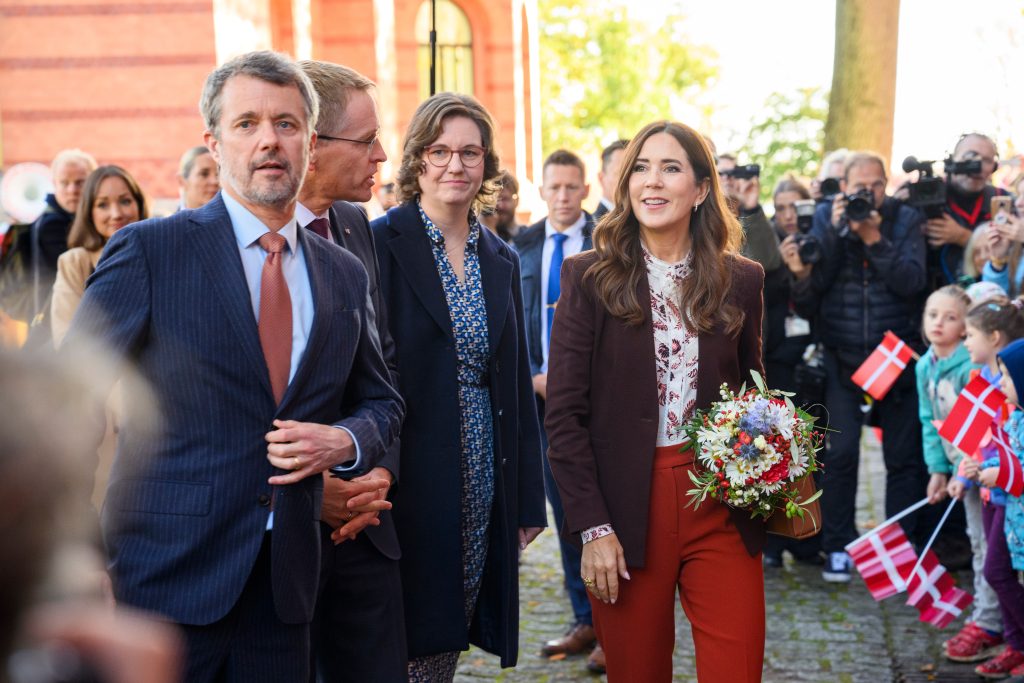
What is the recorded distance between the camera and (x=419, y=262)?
4418 mm

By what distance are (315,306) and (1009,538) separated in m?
3.85

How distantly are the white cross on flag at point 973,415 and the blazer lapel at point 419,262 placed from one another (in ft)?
9.23

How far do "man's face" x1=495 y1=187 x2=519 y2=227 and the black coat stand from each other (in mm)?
4046

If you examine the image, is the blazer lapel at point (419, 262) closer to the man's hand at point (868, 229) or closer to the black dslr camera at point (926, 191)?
the man's hand at point (868, 229)

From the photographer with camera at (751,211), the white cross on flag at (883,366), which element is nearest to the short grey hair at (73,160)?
the photographer with camera at (751,211)

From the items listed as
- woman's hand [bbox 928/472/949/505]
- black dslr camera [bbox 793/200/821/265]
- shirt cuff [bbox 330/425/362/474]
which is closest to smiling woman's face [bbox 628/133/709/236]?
shirt cuff [bbox 330/425/362/474]

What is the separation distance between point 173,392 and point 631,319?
1605 millimetres

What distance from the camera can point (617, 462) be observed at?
4012 mm

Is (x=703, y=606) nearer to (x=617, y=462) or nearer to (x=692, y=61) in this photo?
(x=617, y=462)

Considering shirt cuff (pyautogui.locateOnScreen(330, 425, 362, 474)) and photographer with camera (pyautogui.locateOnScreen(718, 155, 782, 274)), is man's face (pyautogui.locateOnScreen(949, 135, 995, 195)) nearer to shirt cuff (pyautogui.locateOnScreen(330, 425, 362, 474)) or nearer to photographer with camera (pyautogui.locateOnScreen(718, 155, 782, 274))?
photographer with camera (pyautogui.locateOnScreen(718, 155, 782, 274))

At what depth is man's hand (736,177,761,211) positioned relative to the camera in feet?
26.8

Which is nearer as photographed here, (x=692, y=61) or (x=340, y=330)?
Answer: (x=340, y=330)

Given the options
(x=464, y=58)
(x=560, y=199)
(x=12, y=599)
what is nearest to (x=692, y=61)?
(x=464, y=58)

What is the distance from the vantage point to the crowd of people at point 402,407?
9.84 ft
